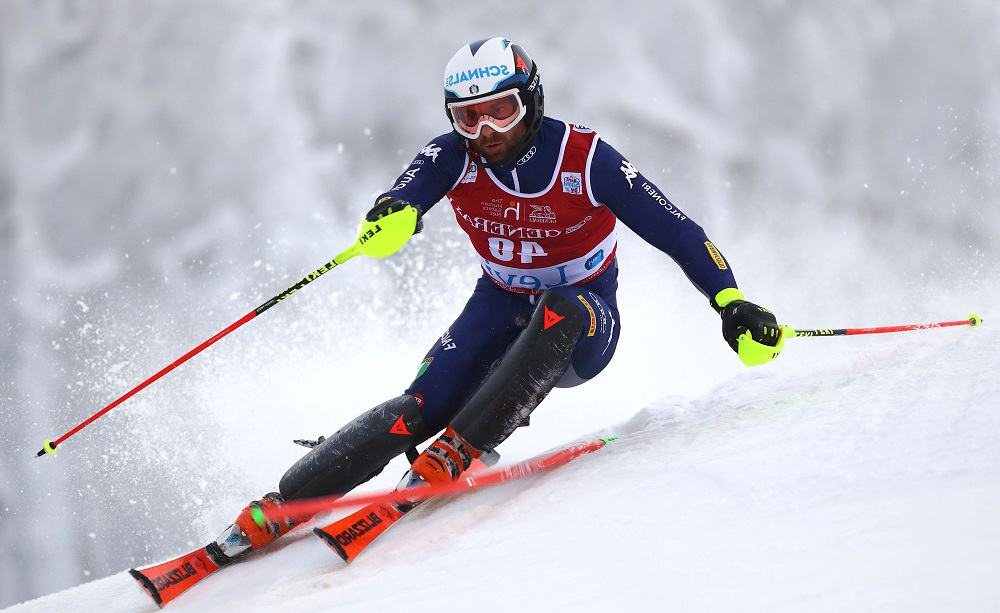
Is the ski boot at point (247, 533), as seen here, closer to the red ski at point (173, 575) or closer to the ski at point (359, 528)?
the red ski at point (173, 575)

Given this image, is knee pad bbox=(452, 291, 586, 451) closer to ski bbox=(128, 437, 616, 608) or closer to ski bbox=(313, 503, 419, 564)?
ski bbox=(128, 437, 616, 608)

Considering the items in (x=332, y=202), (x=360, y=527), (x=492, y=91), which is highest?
(x=332, y=202)

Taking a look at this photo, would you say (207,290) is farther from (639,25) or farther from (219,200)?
(639,25)

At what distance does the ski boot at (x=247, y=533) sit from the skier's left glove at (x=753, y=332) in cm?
129

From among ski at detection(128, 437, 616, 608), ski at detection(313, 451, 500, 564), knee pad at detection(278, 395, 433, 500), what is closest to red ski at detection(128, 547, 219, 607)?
ski at detection(128, 437, 616, 608)

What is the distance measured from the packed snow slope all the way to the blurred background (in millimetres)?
2294

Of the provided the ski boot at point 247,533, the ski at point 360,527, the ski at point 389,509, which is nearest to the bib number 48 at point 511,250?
the ski at point 389,509

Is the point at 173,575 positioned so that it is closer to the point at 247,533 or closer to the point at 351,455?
the point at 247,533

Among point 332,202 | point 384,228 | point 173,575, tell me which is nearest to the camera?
point 173,575

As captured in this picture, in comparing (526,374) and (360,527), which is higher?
(526,374)

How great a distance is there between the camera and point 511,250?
2.79m

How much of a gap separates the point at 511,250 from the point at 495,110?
43 centimetres

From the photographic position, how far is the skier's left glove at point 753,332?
2.42 m

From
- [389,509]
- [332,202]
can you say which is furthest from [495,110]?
[332,202]
